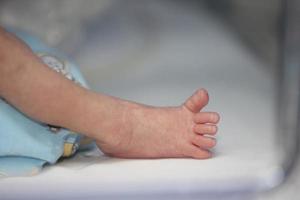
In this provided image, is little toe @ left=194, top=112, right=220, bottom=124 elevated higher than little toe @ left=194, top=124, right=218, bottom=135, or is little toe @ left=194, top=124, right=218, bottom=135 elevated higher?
little toe @ left=194, top=112, right=220, bottom=124

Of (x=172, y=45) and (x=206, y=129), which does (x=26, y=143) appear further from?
(x=172, y=45)

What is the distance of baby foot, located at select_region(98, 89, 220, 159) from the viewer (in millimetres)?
656

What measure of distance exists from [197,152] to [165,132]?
0.18ft

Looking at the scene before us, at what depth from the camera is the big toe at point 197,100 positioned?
676 mm

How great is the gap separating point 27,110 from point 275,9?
1.51ft

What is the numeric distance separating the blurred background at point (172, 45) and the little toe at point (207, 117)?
0.17 feet

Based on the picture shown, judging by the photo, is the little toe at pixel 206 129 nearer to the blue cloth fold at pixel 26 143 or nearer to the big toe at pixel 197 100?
the big toe at pixel 197 100

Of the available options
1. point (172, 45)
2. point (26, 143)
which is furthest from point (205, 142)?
point (172, 45)

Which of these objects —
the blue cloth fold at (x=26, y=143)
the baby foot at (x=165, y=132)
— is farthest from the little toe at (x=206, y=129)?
the blue cloth fold at (x=26, y=143)

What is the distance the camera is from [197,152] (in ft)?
2.10

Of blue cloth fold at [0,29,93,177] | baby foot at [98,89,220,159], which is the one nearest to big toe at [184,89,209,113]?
baby foot at [98,89,220,159]

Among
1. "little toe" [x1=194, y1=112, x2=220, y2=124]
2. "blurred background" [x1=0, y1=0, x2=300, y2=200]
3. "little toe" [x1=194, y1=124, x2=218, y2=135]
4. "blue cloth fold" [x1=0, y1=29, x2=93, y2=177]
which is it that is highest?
"blurred background" [x1=0, y1=0, x2=300, y2=200]

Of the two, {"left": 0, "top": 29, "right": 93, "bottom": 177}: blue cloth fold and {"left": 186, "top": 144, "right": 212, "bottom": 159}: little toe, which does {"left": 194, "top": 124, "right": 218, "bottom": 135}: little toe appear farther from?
{"left": 0, "top": 29, "right": 93, "bottom": 177}: blue cloth fold

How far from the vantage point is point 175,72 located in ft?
2.91
